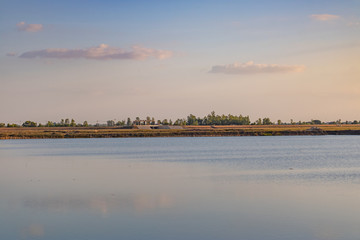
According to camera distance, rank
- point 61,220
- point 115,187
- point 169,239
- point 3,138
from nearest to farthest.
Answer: point 169,239 → point 61,220 → point 115,187 → point 3,138

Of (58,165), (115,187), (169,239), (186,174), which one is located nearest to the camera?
(169,239)

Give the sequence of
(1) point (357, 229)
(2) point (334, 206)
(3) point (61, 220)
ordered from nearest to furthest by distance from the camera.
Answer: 1. (1) point (357, 229)
2. (3) point (61, 220)
3. (2) point (334, 206)

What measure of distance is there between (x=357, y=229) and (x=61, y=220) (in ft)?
33.7

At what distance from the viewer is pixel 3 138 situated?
111188mm

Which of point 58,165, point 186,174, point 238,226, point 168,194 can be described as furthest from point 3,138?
point 238,226

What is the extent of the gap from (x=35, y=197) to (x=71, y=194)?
5.72 feet

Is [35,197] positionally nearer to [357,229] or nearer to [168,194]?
[168,194]

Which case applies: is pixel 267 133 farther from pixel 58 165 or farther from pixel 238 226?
pixel 238 226

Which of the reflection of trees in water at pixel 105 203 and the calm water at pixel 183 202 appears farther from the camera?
the reflection of trees in water at pixel 105 203

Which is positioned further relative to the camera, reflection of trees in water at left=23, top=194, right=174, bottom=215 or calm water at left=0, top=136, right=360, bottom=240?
reflection of trees in water at left=23, top=194, right=174, bottom=215

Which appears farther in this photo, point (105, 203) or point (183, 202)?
point (183, 202)

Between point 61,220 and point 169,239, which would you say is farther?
point 61,220

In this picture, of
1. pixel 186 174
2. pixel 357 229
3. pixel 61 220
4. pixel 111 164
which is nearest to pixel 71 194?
pixel 61 220

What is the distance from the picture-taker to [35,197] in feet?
79.4
